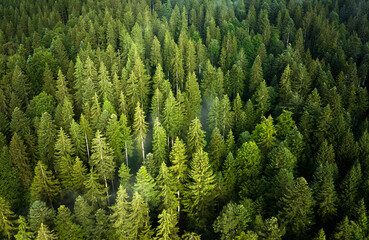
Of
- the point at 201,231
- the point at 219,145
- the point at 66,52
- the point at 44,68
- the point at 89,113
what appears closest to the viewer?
the point at 201,231

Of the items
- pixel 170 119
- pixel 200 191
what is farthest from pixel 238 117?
pixel 200 191

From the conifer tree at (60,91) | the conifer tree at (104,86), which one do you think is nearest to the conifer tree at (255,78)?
the conifer tree at (104,86)

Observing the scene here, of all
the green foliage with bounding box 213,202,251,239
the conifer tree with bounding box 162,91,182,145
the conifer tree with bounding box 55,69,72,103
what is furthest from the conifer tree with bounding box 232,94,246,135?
the conifer tree with bounding box 55,69,72,103

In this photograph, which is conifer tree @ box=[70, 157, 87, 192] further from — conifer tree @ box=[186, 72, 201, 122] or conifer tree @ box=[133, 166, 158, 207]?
conifer tree @ box=[186, 72, 201, 122]

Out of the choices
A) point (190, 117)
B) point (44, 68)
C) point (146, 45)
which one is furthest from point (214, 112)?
point (44, 68)

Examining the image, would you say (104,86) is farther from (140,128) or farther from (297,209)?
(297,209)

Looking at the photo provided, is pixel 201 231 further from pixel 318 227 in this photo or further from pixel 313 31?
A: pixel 313 31

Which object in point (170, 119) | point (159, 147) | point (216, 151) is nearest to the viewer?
point (159, 147)
